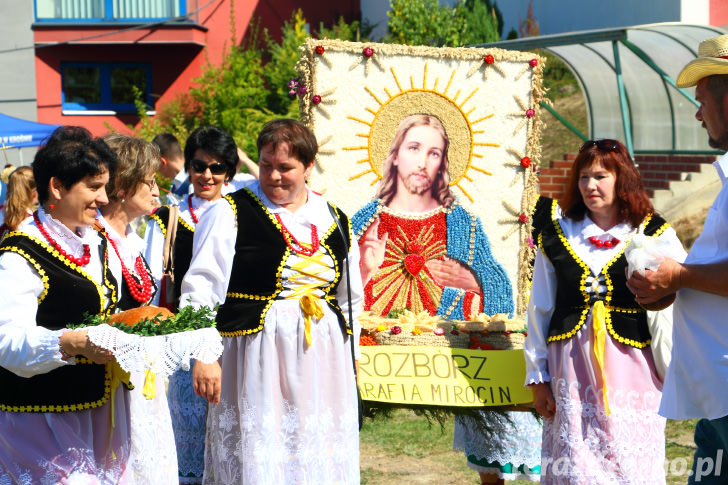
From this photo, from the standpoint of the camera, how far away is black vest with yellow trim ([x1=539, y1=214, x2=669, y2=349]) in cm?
390

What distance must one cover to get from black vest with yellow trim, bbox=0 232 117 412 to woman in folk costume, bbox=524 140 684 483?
2.00 m

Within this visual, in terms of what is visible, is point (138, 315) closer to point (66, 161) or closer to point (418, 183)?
point (66, 161)

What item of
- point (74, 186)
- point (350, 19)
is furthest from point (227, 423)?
point (350, 19)

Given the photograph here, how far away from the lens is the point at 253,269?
12.3 feet

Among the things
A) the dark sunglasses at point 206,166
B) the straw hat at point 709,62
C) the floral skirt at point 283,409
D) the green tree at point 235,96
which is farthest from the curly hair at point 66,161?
the green tree at point 235,96

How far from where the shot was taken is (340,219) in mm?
4000

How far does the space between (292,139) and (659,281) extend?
1708mm

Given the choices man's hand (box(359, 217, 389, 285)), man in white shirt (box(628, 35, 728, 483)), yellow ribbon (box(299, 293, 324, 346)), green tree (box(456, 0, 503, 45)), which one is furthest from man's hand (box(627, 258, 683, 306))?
green tree (box(456, 0, 503, 45))

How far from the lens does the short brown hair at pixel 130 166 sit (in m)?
3.91

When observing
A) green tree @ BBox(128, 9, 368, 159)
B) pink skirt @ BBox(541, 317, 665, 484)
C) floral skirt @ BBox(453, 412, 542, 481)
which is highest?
green tree @ BBox(128, 9, 368, 159)

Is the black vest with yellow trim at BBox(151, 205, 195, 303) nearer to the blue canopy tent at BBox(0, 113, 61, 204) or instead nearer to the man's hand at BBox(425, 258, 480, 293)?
the man's hand at BBox(425, 258, 480, 293)

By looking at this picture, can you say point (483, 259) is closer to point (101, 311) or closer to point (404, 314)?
point (404, 314)

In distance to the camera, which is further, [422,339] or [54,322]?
[422,339]

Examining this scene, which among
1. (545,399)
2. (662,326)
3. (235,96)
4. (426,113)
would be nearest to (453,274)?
(426,113)
